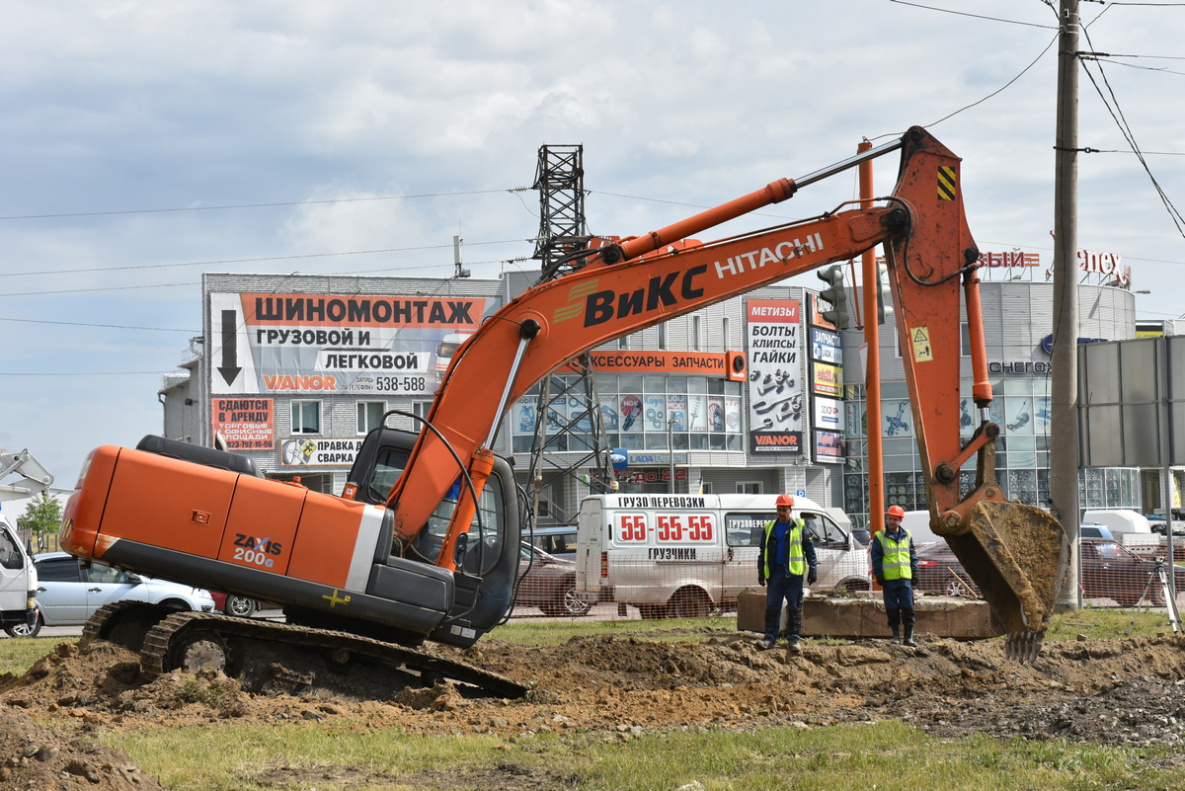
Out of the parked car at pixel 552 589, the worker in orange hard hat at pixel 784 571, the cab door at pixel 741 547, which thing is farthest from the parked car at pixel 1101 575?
the worker in orange hard hat at pixel 784 571

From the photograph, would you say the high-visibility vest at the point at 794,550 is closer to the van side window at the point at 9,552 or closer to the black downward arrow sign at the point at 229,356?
the van side window at the point at 9,552

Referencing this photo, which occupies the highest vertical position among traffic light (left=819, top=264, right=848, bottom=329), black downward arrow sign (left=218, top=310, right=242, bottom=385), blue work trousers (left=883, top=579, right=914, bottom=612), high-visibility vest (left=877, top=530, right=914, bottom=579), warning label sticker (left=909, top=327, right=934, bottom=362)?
black downward arrow sign (left=218, top=310, right=242, bottom=385)

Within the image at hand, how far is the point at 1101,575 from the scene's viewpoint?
23641mm

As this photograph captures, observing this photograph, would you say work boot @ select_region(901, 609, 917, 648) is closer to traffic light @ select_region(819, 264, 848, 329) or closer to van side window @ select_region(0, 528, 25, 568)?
traffic light @ select_region(819, 264, 848, 329)

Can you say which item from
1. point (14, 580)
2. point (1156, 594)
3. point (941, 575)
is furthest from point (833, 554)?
point (14, 580)

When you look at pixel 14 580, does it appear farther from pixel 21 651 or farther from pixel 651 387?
pixel 651 387

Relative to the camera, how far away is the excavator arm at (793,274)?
34.2 feet

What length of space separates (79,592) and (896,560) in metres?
13.7

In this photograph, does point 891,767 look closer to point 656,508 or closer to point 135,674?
point 135,674

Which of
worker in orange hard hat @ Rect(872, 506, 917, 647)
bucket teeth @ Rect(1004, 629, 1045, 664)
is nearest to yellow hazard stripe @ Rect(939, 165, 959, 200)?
bucket teeth @ Rect(1004, 629, 1045, 664)

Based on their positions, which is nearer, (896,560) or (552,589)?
(896,560)

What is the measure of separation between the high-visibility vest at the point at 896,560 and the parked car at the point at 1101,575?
695cm

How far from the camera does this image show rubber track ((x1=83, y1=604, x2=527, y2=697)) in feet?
33.5

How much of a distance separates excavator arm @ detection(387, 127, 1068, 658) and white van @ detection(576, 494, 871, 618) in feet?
37.6
